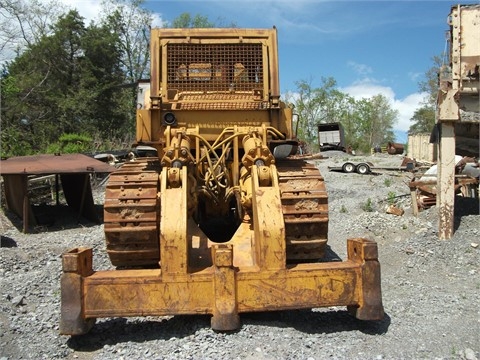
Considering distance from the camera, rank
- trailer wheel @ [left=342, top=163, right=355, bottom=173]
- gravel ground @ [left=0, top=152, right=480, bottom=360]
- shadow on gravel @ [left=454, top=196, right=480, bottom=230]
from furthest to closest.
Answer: trailer wheel @ [left=342, top=163, right=355, bottom=173] < shadow on gravel @ [left=454, top=196, right=480, bottom=230] < gravel ground @ [left=0, top=152, right=480, bottom=360]

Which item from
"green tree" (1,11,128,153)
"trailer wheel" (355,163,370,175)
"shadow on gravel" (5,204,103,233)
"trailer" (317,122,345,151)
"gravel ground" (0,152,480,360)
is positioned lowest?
"gravel ground" (0,152,480,360)

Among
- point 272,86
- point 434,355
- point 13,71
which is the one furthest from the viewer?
point 13,71

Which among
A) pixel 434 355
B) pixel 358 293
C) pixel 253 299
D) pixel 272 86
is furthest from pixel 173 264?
pixel 272 86

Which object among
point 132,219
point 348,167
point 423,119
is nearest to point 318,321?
point 132,219

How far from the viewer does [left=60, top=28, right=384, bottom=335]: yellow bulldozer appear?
3926 millimetres

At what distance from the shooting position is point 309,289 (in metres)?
4.00

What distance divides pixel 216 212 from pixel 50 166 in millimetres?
5958

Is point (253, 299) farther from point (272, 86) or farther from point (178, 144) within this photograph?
point (272, 86)

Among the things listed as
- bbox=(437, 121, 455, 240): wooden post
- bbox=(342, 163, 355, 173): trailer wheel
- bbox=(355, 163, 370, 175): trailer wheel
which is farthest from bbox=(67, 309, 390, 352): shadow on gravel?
bbox=(342, 163, 355, 173): trailer wheel

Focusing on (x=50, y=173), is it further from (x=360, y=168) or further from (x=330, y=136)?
(x=330, y=136)

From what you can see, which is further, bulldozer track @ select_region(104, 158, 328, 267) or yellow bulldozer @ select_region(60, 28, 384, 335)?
bulldozer track @ select_region(104, 158, 328, 267)

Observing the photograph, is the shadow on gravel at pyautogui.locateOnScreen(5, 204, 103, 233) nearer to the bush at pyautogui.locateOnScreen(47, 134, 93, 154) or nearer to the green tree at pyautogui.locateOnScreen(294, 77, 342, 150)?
the bush at pyautogui.locateOnScreen(47, 134, 93, 154)

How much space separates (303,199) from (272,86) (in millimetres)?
1709

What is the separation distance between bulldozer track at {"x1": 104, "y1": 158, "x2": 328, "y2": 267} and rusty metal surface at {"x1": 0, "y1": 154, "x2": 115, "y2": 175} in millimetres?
5863
